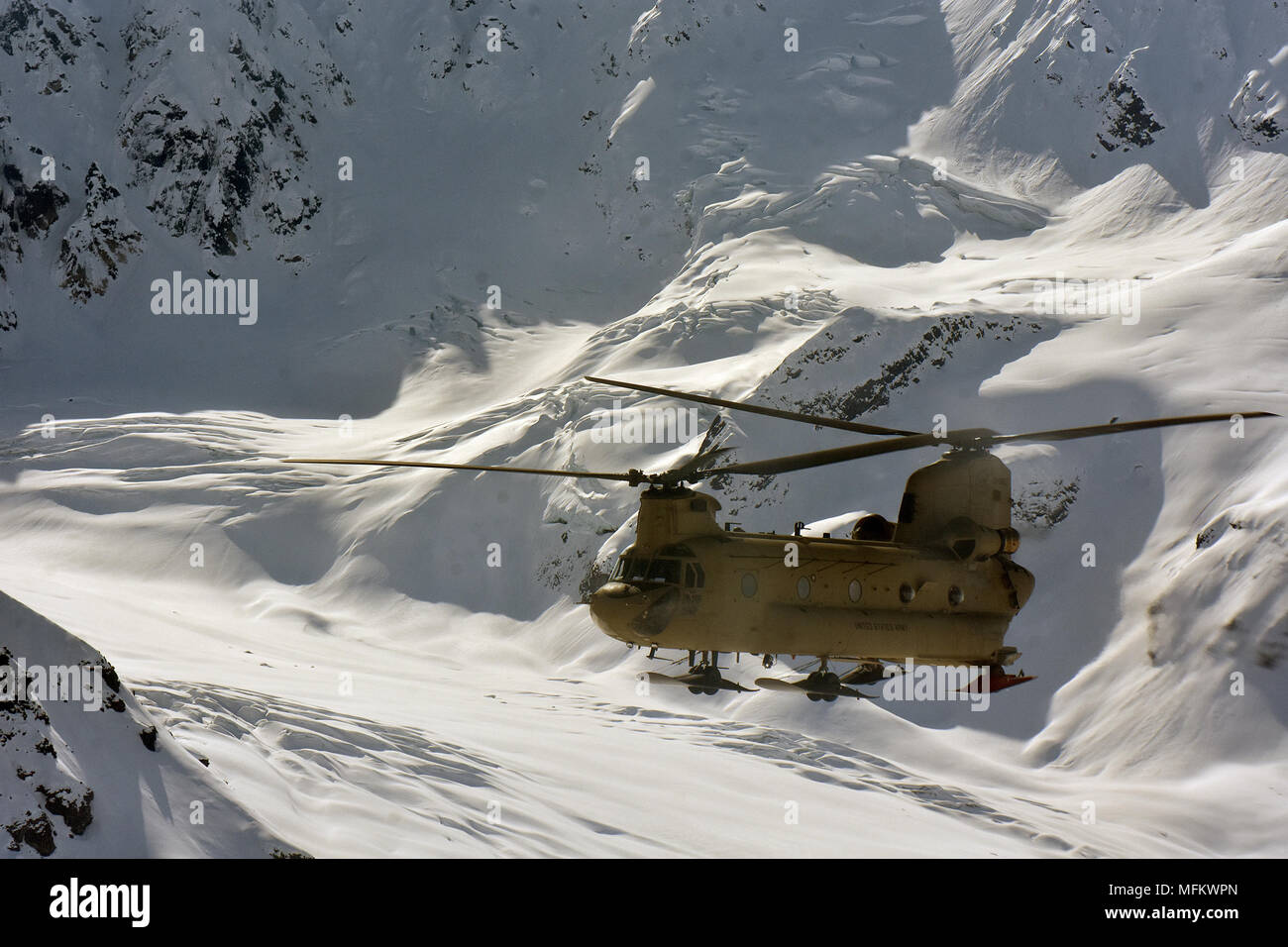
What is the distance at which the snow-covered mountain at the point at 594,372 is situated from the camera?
53688 mm

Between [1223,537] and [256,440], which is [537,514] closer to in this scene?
[256,440]

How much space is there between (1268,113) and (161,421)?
93.4 m

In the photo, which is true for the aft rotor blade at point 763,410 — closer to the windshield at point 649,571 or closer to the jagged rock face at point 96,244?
the windshield at point 649,571

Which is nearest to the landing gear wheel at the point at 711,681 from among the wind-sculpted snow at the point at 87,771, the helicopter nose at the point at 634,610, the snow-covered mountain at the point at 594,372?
the helicopter nose at the point at 634,610

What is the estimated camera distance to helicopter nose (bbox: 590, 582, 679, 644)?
19781 millimetres

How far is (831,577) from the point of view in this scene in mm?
21375

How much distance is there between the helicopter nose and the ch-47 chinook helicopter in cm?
2

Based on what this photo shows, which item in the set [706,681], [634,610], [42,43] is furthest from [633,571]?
[42,43]

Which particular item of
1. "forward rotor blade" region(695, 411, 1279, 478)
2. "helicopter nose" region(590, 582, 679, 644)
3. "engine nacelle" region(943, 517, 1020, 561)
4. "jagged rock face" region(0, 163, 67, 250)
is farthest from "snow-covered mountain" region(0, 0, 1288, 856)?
"engine nacelle" region(943, 517, 1020, 561)

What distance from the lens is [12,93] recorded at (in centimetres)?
13488

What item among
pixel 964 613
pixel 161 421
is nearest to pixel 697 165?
pixel 161 421

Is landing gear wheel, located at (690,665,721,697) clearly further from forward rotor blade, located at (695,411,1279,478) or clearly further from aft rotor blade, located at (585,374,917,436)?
aft rotor blade, located at (585,374,917,436)

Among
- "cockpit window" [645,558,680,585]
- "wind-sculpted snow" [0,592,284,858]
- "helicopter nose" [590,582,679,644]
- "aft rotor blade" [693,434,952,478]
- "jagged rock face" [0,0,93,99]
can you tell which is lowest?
"wind-sculpted snow" [0,592,284,858]

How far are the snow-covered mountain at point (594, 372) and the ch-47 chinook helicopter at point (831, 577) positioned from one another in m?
7.35
